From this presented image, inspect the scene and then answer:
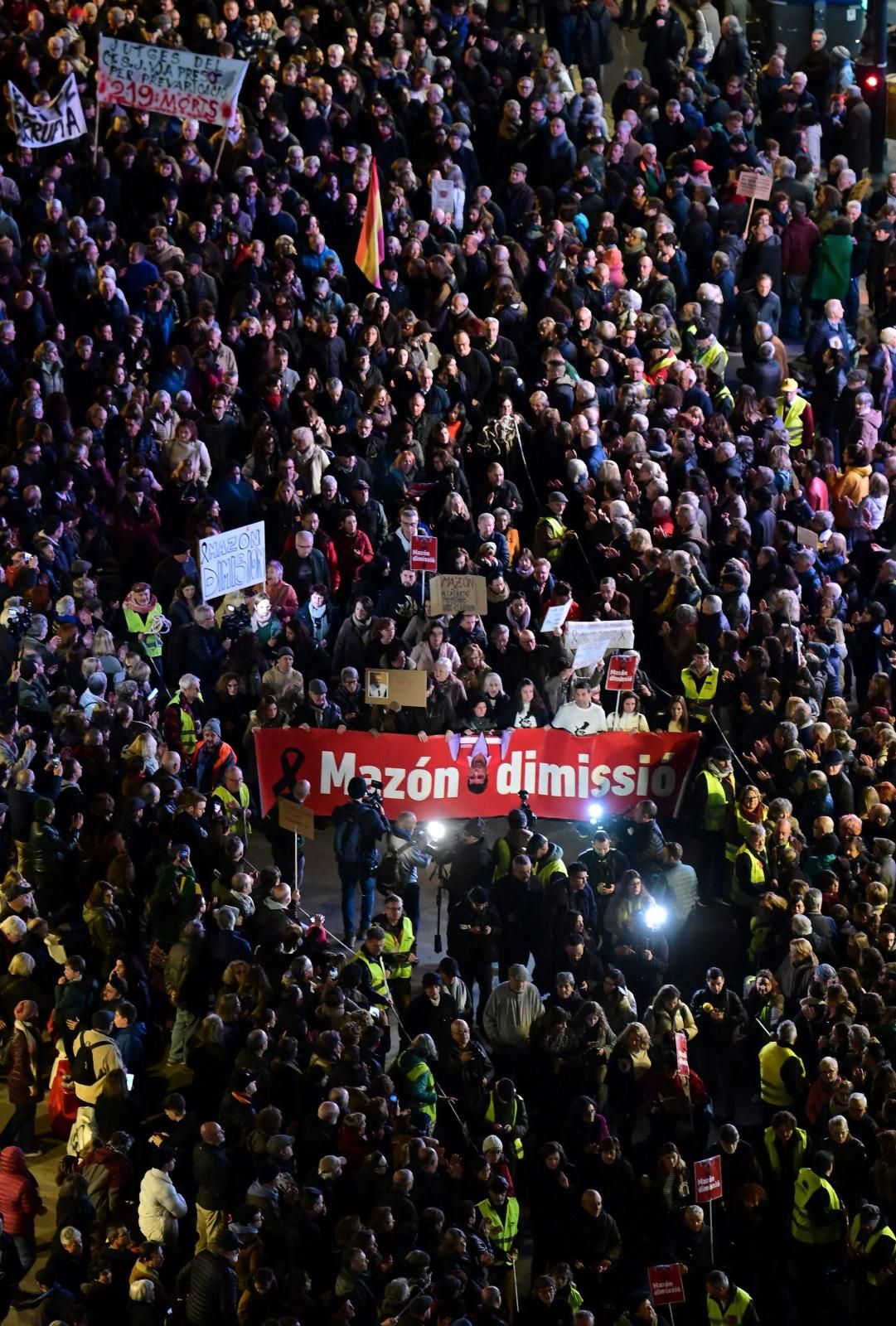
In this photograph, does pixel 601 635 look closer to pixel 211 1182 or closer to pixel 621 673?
pixel 621 673

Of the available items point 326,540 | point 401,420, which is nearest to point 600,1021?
point 326,540

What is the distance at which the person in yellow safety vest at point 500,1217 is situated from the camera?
15.8m

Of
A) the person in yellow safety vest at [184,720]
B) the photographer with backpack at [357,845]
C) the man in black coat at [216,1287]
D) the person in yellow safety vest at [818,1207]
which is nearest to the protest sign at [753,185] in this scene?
the person in yellow safety vest at [184,720]

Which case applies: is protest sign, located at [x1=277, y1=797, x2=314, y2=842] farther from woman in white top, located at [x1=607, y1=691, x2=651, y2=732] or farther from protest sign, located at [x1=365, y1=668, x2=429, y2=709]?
woman in white top, located at [x1=607, y1=691, x2=651, y2=732]

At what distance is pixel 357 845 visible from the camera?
61.7ft

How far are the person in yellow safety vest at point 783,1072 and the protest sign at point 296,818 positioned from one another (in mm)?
3882

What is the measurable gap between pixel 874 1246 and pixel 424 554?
7384 millimetres

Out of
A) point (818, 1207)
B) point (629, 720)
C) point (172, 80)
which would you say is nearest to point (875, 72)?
point (172, 80)

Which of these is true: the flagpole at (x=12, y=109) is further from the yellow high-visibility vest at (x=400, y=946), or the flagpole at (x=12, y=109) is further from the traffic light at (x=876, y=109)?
the traffic light at (x=876, y=109)

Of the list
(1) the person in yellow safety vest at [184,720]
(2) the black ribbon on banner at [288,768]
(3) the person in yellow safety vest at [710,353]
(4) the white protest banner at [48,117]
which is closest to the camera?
(2) the black ribbon on banner at [288,768]

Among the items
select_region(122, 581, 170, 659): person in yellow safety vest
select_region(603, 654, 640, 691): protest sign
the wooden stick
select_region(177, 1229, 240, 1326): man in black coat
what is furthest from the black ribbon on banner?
the wooden stick

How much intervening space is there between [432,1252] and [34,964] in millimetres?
3663

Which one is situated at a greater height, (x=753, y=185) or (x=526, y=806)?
(x=753, y=185)

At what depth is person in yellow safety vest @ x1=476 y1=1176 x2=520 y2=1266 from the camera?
51.9 feet
